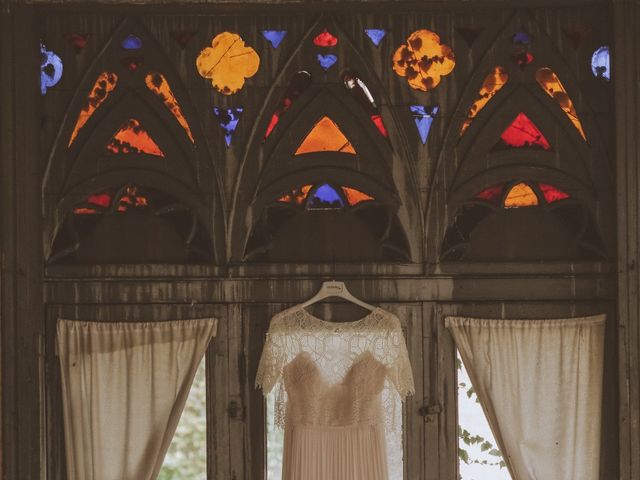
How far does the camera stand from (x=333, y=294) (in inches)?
148

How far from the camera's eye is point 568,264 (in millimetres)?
3795

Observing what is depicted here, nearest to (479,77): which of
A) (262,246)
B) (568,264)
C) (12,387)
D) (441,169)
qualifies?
(441,169)

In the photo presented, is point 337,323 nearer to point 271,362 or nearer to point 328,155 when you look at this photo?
point 271,362

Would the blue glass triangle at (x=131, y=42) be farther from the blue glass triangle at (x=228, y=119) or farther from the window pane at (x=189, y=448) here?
the window pane at (x=189, y=448)

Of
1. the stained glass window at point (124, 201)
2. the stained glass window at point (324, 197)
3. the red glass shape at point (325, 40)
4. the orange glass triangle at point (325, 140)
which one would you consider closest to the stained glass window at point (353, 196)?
the stained glass window at point (324, 197)

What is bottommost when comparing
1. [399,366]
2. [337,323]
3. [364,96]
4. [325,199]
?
[399,366]

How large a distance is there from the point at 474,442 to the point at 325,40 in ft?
6.55

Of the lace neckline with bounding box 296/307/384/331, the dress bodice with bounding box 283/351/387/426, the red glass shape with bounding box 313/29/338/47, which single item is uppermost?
the red glass shape with bounding box 313/29/338/47

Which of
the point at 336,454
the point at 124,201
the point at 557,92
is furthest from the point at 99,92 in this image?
the point at 557,92

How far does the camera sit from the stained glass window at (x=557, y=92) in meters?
3.82

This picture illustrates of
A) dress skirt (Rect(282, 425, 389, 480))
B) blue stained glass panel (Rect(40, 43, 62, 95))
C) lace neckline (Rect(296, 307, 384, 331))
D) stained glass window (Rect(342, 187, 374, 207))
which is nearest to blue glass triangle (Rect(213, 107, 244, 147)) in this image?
stained glass window (Rect(342, 187, 374, 207))

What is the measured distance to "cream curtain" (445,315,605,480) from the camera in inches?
147

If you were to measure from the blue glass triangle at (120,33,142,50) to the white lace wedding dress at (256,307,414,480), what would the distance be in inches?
56.1

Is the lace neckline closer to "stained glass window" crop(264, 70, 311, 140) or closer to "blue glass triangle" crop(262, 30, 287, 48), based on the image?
"stained glass window" crop(264, 70, 311, 140)
